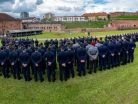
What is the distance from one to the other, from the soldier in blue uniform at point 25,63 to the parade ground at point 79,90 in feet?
1.25

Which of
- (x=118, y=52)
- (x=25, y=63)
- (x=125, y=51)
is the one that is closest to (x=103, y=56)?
(x=118, y=52)

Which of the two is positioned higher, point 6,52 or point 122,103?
point 6,52

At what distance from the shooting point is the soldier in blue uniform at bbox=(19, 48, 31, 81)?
18748 millimetres

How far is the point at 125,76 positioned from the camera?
17.7 meters

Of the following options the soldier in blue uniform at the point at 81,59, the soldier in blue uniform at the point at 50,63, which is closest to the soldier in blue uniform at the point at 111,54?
the soldier in blue uniform at the point at 81,59

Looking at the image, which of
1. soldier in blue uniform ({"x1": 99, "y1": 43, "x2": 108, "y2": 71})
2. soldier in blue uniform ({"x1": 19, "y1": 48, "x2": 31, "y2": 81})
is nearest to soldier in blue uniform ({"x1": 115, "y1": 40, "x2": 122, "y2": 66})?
soldier in blue uniform ({"x1": 99, "y1": 43, "x2": 108, "y2": 71})

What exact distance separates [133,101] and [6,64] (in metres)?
8.82

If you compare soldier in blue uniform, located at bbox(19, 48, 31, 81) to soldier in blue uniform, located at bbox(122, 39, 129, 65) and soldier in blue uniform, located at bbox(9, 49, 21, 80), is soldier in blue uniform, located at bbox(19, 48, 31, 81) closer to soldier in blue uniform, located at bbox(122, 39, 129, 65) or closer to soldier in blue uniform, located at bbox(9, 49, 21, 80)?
soldier in blue uniform, located at bbox(9, 49, 21, 80)

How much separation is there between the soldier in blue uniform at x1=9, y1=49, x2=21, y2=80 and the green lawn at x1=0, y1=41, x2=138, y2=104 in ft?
1.37

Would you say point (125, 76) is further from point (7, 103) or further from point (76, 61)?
point (7, 103)

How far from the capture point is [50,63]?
1841 cm

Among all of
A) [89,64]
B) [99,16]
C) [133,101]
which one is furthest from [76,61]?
[99,16]

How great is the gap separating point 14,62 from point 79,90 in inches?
173

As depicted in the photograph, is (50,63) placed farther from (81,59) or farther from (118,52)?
(118,52)
